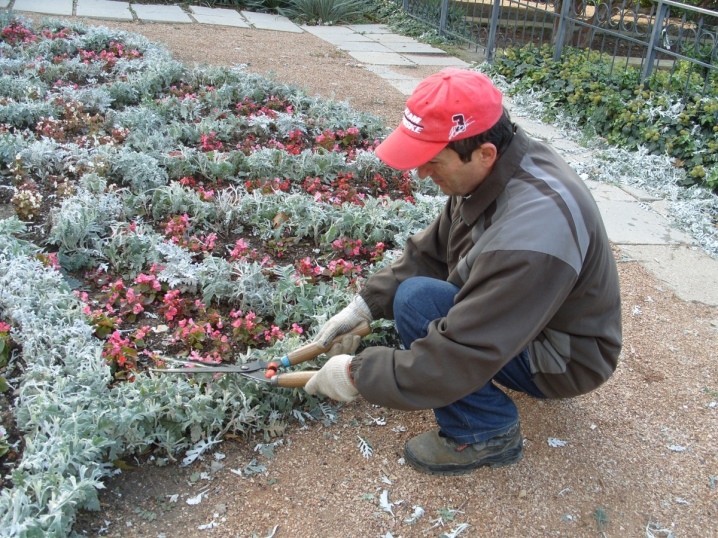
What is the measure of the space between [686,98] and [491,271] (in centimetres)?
455

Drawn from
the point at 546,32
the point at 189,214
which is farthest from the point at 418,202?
the point at 546,32

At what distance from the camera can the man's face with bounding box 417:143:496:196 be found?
201 centimetres

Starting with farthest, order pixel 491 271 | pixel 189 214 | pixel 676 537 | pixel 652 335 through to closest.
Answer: pixel 189 214, pixel 652 335, pixel 676 537, pixel 491 271

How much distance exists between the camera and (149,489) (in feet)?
7.53

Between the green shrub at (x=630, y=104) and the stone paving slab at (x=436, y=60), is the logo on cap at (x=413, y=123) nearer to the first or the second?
the green shrub at (x=630, y=104)

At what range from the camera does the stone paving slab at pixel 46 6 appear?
8.34 meters

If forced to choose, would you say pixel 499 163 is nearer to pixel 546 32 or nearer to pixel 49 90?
pixel 49 90

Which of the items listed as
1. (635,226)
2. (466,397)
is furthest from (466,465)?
(635,226)

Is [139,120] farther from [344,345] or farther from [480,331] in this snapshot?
[480,331]

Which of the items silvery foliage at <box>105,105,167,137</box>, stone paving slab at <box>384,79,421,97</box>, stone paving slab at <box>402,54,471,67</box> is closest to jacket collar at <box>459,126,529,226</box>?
silvery foliage at <box>105,105,167,137</box>

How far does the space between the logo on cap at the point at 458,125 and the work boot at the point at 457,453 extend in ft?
3.47

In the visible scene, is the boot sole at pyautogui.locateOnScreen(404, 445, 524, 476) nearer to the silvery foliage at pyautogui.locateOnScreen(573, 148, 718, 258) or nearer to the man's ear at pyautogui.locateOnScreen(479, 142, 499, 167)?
the man's ear at pyautogui.locateOnScreen(479, 142, 499, 167)

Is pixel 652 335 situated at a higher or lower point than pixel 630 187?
lower

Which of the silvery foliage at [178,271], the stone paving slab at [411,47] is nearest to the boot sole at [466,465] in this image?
the silvery foliage at [178,271]
